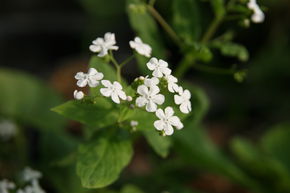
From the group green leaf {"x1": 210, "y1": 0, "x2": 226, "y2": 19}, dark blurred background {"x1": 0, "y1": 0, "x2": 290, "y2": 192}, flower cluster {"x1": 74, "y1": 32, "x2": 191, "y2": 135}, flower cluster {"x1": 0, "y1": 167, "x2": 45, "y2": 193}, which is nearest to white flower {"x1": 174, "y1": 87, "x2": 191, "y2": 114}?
flower cluster {"x1": 74, "y1": 32, "x2": 191, "y2": 135}

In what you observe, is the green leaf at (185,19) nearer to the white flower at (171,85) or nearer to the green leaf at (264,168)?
the white flower at (171,85)

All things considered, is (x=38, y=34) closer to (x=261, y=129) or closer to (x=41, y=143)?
(x=41, y=143)

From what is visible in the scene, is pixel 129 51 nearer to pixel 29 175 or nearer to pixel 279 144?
pixel 279 144

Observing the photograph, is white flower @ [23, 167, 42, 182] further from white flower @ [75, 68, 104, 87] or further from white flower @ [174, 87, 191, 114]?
white flower @ [174, 87, 191, 114]

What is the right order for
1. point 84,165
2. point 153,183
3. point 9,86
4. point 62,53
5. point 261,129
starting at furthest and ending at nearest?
point 62,53 → point 261,129 → point 9,86 → point 153,183 → point 84,165

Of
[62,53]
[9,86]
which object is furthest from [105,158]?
[62,53]

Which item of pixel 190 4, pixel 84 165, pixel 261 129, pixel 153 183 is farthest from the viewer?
pixel 261 129
